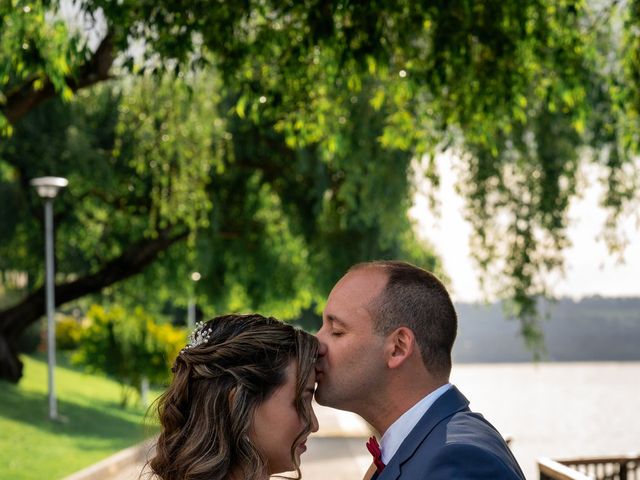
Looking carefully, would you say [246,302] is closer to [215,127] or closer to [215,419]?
[215,127]

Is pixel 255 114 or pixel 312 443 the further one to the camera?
pixel 312 443

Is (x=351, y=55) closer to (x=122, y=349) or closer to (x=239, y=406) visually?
(x=239, y=406)

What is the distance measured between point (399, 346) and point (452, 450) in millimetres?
421

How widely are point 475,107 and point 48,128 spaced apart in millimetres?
12107

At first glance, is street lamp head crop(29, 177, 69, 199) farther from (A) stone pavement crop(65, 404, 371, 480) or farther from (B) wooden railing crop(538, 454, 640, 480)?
(B) wooden railing crop(538, 454, 640, 480)

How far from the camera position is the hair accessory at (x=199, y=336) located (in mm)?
3246

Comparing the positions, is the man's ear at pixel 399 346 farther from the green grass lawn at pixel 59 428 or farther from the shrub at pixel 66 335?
the shrub at pixel 66 335

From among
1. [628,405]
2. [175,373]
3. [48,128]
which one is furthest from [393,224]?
[628,405]

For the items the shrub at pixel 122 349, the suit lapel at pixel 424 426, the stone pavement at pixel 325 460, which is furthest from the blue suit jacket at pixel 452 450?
the shrub at pixel 122 349

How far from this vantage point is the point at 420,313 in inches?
120

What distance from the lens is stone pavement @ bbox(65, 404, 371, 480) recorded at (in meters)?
15.0

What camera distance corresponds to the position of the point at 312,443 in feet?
68.9

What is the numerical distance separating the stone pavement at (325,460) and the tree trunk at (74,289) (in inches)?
172

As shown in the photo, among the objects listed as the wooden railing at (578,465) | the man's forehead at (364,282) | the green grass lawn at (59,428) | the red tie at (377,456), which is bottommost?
the green grass lawn at (59,428)
